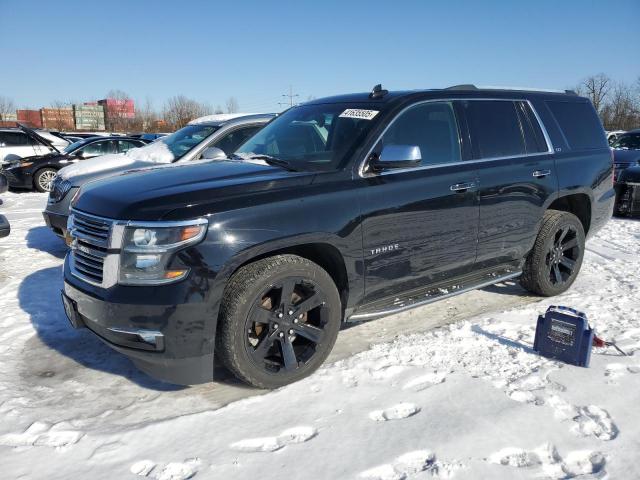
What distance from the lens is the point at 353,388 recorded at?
3.28 m

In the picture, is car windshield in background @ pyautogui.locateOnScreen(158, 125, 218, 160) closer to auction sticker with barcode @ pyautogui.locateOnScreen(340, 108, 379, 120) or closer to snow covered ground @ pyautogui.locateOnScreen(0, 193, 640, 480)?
snow covered ground @ pyautogui.locateOnScreen(0, 193, 640, 480)

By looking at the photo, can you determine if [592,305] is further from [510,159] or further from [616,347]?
[510,159]

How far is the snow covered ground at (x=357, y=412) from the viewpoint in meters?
2.50

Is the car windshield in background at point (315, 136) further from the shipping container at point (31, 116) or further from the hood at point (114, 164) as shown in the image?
the shipping container at point (31, 116)

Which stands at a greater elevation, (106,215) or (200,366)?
(106,215)

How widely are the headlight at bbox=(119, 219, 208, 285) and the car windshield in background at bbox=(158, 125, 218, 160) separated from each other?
4.13 meters

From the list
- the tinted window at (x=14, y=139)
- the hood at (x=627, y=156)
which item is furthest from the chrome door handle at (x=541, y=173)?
the tinted window at (x=14, y=139)

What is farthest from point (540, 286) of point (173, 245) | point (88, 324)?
point (88, 324)

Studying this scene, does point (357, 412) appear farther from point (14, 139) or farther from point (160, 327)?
point (14, 139)

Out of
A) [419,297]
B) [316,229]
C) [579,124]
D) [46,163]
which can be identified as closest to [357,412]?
[316,229]

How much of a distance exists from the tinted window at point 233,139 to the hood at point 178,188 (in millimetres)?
3165

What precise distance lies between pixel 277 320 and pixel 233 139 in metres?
4.26

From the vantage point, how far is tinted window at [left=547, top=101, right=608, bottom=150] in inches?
199

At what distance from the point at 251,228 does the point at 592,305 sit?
350 cm
